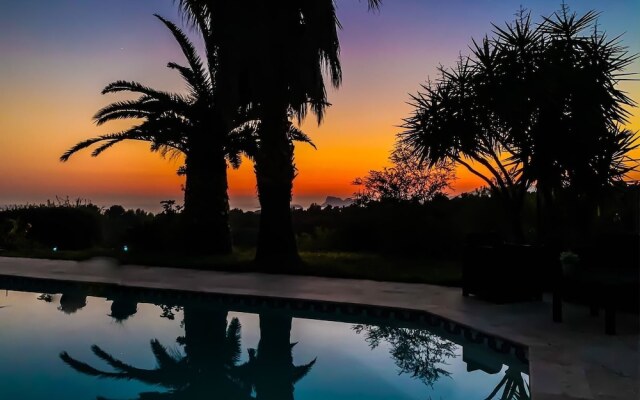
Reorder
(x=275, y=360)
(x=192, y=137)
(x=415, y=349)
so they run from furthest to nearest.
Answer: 1. (x=192, y=137)
2. (x=415, y=349)
3. (x=275, y=360)

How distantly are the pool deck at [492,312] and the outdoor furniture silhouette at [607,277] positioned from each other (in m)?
0.17

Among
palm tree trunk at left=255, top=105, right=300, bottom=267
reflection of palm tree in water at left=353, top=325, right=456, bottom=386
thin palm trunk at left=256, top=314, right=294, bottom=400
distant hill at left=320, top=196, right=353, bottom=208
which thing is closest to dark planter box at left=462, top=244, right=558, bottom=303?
reflection of palm tree in water at left=353, top=325, right=456, bottom=386

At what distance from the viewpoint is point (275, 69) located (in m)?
10.5

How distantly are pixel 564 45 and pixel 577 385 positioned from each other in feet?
21.4

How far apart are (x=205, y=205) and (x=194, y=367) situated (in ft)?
28.4

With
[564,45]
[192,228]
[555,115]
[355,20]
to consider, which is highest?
[355,20]

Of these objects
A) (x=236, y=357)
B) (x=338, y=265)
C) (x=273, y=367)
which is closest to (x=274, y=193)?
(x=338, y=265)

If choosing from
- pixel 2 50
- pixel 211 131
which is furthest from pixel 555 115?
pixel 2 50

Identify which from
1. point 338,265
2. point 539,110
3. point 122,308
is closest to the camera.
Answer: point 122,308

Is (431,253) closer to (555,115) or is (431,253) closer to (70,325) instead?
(555,115)

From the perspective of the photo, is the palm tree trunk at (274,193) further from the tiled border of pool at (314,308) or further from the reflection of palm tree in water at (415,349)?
the reflection of palm tree in water at (415,349)

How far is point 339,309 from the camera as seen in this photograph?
7273mm

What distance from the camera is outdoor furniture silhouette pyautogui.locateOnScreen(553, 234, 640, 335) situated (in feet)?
17.5

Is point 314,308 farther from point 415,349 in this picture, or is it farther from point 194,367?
point 194,367
